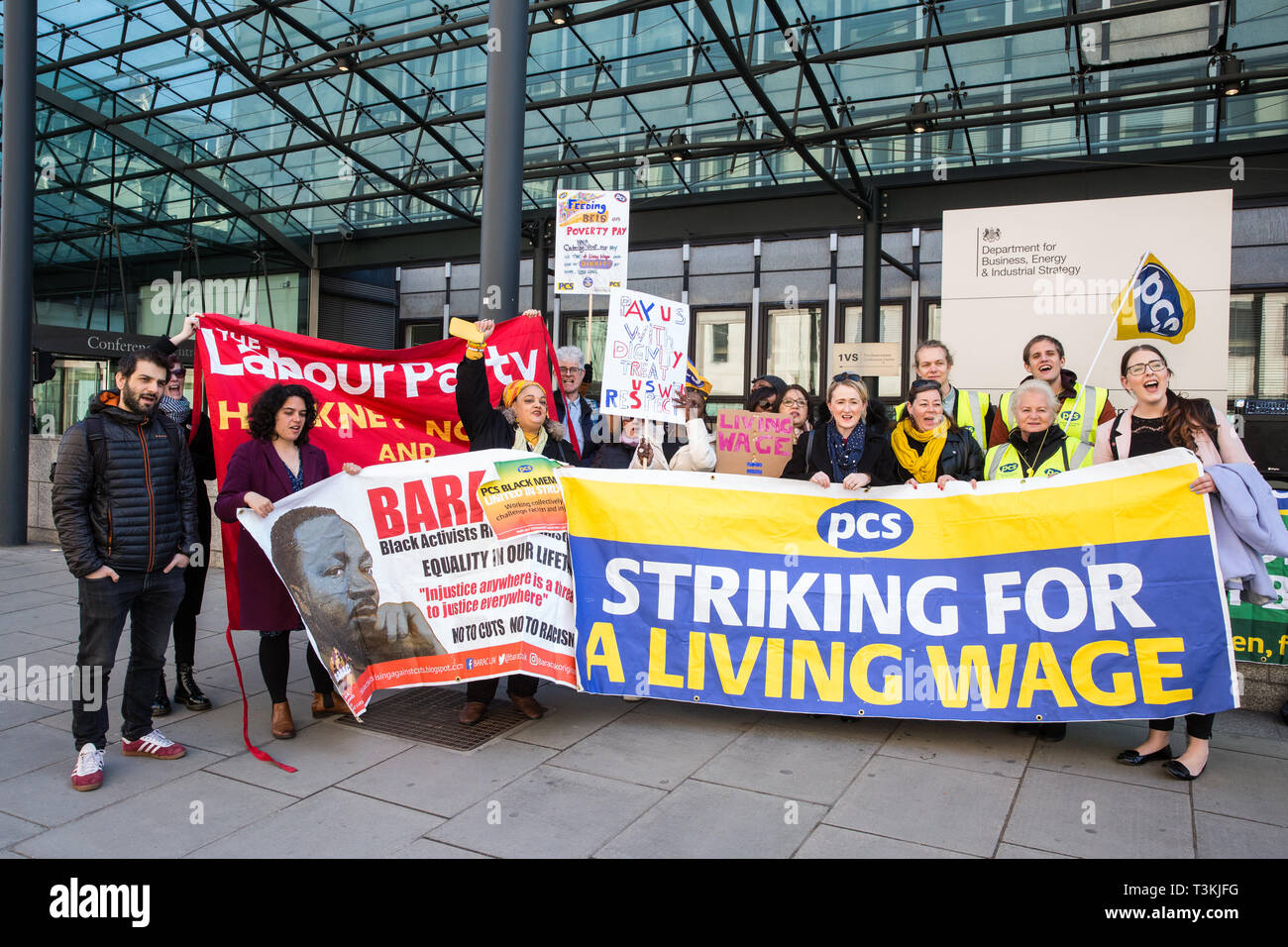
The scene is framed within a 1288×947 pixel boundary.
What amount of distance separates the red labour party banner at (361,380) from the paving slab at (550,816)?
250cm

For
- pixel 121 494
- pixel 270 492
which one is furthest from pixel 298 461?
pixel 121 494

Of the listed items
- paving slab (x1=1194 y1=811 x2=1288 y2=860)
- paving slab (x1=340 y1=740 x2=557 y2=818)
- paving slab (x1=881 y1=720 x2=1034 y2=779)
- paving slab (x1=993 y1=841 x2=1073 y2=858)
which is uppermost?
paving slab (x1=881 y1=720 x2=1034 y2=779)

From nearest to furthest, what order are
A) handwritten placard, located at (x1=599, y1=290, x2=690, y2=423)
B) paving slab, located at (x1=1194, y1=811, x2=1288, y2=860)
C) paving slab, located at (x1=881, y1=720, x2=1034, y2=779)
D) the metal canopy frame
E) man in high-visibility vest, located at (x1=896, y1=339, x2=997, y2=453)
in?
paving slab, located at (x1=1194, y1=811, x2=1288, y2=860) → paving slab, located at (x1=881, y1=720, x2=1034, y2=779) → man in high-visibility vest, located at (x1=896, y1=339, x2=997, y2=453) → handwritten placard, located at (x1=599, y1=290, x2=690, y2=423) → the metal canopy frame

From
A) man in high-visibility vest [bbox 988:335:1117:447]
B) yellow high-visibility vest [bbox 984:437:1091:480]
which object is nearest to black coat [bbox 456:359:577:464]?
yellow high-visibility vest [bbox 984:437:1091:480]

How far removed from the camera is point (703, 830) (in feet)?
12.2

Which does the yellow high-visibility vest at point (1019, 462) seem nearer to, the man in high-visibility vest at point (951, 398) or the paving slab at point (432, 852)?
the man in high-visibility vest at point (951, 398)

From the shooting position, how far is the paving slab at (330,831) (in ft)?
11.5

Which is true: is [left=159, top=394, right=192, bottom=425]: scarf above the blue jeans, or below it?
above

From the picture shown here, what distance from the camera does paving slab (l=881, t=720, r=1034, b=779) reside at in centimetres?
447

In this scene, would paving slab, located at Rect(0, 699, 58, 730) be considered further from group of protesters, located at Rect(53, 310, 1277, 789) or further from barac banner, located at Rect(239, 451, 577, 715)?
barac banner, located at Rect(239, 451, 577, 715)

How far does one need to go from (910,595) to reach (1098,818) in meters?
1.27

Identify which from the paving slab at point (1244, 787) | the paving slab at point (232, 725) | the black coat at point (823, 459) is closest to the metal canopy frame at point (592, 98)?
the black coat at point (823, 459)

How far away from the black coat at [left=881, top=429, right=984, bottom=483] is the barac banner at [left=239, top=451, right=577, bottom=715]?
71.1 inches

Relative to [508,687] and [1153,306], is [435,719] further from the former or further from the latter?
[1153,306]
